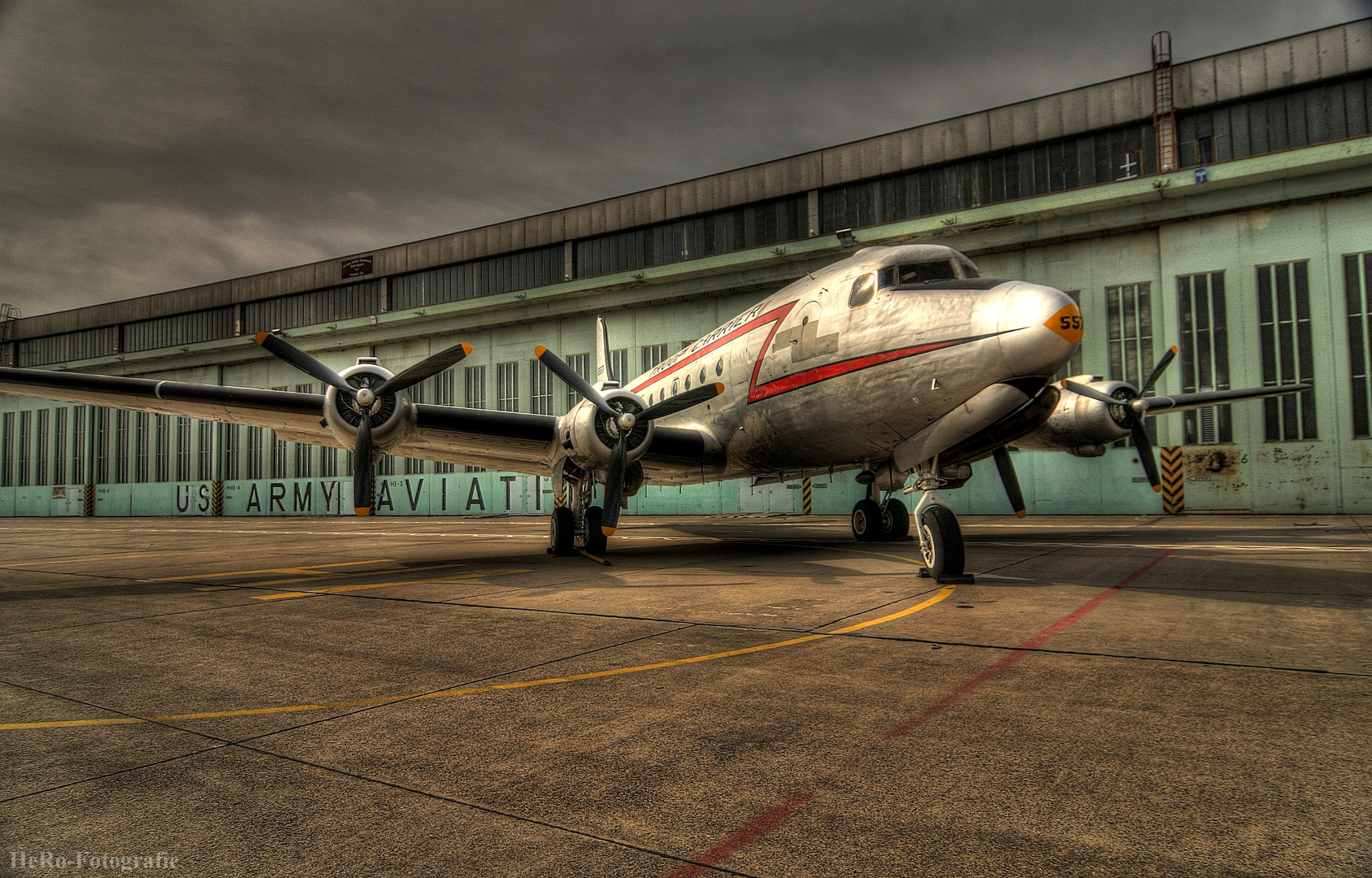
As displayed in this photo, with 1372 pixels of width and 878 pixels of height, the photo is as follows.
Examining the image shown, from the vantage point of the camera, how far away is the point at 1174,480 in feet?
87.2

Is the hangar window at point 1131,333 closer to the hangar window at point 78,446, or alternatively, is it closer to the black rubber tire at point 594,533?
the black rubber tire at point 594,533

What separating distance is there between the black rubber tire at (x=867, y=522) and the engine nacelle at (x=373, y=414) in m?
10.1

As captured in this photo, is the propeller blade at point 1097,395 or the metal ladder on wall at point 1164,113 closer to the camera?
the propeller blade at point 1097,395

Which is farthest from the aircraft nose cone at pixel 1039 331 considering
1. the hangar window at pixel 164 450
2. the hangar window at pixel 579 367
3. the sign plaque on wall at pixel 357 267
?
the hangar window at pixel 164 450

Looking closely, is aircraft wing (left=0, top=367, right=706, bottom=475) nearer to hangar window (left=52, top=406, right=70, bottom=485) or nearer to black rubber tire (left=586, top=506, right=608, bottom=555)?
black rubber tire (left=586, top=506, right=608, bottom=555)

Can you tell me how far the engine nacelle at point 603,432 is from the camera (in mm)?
13531

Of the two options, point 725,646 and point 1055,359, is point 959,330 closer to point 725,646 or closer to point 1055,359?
point 1055,359

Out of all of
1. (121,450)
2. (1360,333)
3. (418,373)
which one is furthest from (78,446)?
(1360,333)

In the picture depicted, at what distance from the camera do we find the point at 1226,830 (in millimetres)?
2609

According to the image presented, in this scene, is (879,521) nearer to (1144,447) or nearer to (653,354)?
(1144,447)

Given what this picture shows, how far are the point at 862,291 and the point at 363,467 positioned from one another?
901cm

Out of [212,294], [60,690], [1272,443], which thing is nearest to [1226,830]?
[60,690]

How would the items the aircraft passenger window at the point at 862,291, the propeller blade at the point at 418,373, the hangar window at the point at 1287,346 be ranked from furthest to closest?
the hangar window at the point at 1287,346
the propeller blade at the point at 418,373
the aircraft passenger window at the point at 862,291

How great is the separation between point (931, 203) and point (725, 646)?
3098 cm
